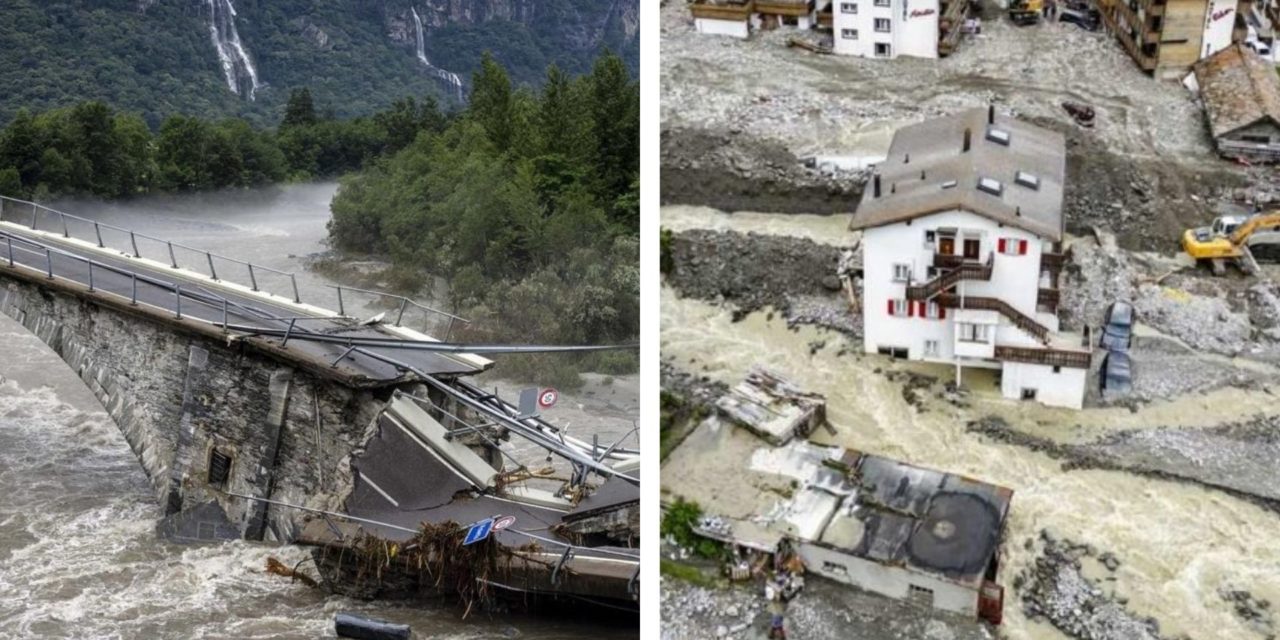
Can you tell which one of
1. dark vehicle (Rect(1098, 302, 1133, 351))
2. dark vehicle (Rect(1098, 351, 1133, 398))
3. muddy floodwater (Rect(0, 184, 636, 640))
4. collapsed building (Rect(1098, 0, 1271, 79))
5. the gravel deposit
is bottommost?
muddy floodwater (Rect(0, 184, 636, 640))

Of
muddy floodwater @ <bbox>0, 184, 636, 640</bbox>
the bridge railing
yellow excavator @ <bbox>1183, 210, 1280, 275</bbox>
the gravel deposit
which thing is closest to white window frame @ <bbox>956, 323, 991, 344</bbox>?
the gravel deposit

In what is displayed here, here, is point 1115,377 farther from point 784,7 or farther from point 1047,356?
point 784,7

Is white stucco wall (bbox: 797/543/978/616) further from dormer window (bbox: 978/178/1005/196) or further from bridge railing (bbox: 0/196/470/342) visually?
bridge railing (bbox: 0/196/470/342)

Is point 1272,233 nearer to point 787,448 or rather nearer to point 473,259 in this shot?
point 787,448

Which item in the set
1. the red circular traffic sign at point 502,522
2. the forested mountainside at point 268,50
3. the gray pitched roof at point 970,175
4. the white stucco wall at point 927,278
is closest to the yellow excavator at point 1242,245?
A: the gray pitched roof at point 970,175

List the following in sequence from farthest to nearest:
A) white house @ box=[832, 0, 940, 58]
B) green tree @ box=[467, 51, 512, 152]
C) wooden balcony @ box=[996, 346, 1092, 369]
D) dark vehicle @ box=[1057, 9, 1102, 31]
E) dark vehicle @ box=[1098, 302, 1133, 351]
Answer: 1. green tree @ box=[467, 51, 512, 152]
2. dark vehicle @ box=[1057, 9, 1102, 31]
3. white house @ box=[832, 0, 940, 58]
4. dark vehicle @ box=[1098, 302, 1133, 351]
5. wooden balcony @ box=[996, 346, 1092, 369]

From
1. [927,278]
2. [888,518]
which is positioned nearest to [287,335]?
[888,518]

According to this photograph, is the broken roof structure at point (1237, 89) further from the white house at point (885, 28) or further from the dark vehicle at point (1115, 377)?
the dark vehicle at point (1115, 377)
